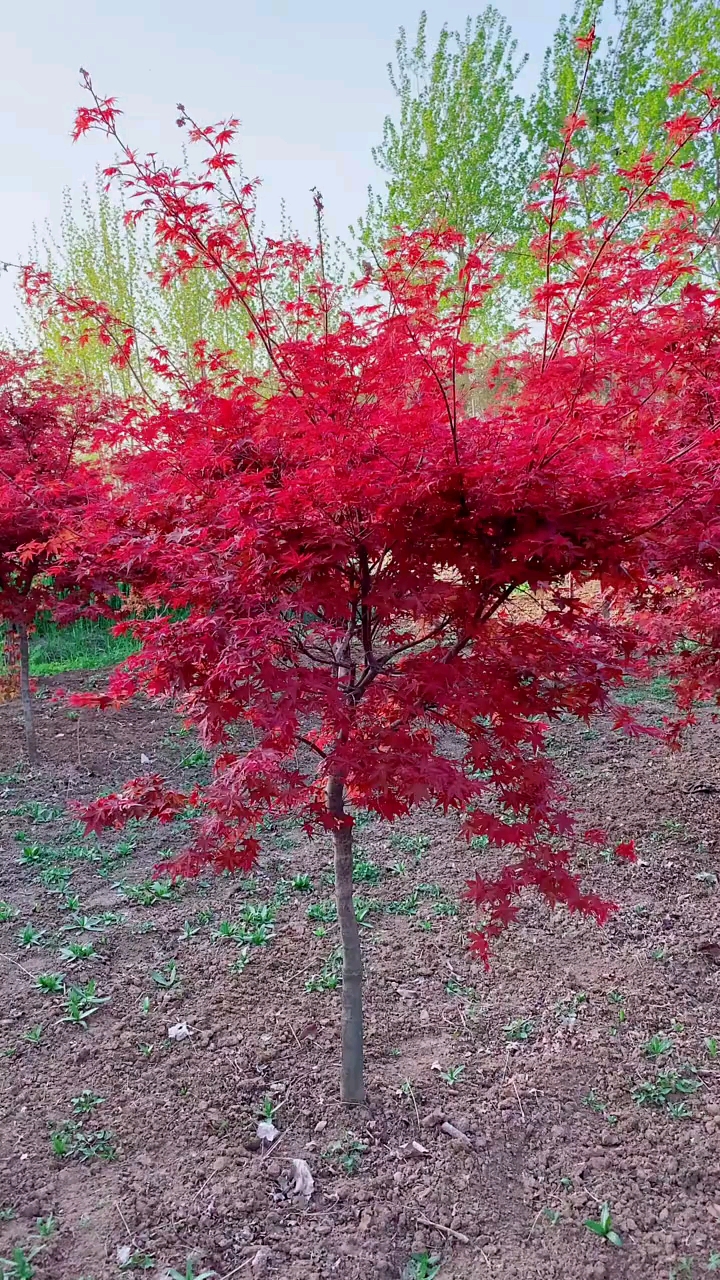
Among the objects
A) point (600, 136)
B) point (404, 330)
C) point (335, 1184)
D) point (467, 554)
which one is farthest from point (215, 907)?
point (600, 136)

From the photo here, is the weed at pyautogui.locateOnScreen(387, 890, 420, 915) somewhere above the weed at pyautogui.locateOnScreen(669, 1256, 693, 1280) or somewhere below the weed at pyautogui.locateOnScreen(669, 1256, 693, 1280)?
above

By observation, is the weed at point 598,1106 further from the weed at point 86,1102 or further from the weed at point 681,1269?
the weed at point 86,1102

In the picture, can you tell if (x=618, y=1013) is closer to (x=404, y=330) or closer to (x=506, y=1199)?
(x=506, y=1199)

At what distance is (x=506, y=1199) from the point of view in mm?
1832

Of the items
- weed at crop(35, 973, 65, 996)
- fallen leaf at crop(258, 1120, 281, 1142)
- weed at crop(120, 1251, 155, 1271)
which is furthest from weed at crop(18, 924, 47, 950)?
weed at crop(120, 1251, 155, 1271)

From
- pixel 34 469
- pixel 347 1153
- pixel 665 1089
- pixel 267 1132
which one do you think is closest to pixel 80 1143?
pixel 267 1132

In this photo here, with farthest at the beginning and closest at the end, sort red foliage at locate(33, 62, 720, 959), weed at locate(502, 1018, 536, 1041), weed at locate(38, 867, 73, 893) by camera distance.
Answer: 1. weed at locate(38, 867, 73, 893)
2. weed at locate(502, 1018, 536, 1041)
3. red foliage at locate(33, 62, 720, 959)

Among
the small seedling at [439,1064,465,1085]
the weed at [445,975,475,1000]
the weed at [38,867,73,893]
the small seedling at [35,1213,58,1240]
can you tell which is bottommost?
the small seedling at [35,1213,58,1240]

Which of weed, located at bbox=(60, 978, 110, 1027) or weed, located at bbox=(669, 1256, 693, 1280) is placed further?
weed, located at bbox=(60, 978, 110, 1027)

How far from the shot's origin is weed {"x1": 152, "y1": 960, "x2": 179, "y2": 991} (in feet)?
8.64

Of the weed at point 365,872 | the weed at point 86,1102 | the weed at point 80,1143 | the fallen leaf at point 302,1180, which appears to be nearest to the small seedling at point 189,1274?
the fallen leaf at point 302,1180

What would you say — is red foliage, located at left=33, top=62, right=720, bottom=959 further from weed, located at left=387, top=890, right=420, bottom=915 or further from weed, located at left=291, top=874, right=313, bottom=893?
weed, located at left=291, top=874, right=313, bottom=893

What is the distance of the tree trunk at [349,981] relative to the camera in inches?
82.5

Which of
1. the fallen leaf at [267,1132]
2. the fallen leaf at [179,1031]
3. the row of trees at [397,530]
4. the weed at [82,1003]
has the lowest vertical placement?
the fallen leaf at [267,1132]
